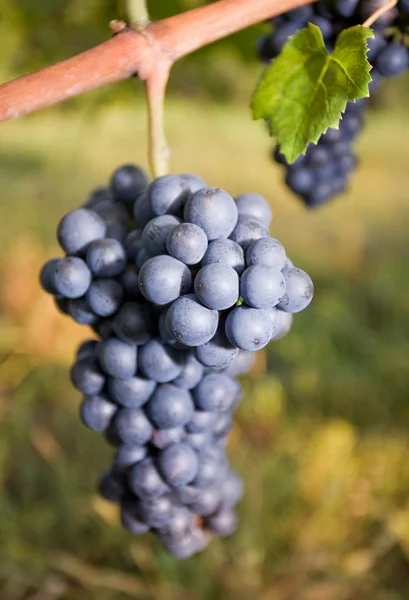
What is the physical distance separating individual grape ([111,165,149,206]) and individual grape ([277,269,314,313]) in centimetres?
14

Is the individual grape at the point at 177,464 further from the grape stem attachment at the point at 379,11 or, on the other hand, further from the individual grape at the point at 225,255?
the grape stem attachment at the point at 379,11

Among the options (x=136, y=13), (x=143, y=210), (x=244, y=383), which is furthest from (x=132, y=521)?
(x=244, y=383)

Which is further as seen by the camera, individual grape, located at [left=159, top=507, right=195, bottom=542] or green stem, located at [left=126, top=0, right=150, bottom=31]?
individual grape, located at [left=159, top=507, right=195, bottom=542]

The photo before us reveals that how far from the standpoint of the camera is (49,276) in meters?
0.38

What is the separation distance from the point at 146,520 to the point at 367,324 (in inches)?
55.5

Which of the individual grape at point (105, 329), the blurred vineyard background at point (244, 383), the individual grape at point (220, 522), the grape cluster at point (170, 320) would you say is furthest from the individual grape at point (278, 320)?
the blurred vineyard background at point (244, 383)

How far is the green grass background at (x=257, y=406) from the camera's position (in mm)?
1060

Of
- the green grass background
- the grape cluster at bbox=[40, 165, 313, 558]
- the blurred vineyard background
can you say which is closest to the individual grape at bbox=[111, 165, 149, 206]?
the grape cluster at bbox=[40, 165, 313, 558]

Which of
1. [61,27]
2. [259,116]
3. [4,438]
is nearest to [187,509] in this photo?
[259,116]

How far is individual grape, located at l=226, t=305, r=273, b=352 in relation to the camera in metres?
0.28

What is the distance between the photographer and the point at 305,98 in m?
0.37

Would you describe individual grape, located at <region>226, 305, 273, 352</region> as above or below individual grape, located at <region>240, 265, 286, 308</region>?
below

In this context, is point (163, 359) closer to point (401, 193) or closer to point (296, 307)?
point (296, 307)

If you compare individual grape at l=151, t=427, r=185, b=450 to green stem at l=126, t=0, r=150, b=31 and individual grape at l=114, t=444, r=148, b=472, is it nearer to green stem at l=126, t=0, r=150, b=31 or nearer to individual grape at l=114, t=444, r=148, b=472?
individual grape at l=114, t=444, r=148, b=472
